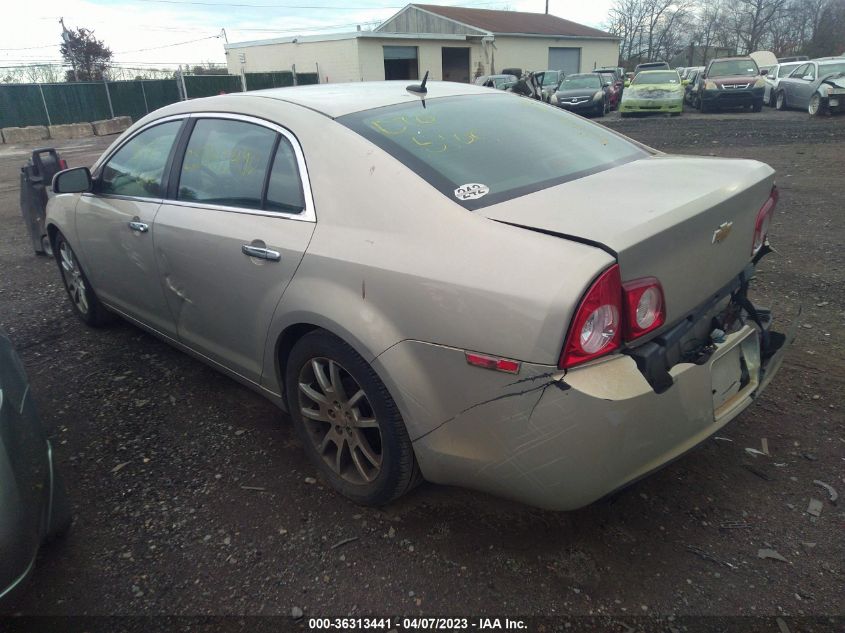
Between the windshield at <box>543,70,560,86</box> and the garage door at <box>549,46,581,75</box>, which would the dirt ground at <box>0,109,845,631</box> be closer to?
the windshield at <box>543,70,560,86</box>

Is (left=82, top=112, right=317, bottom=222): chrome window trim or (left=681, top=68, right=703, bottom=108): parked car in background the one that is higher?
(left=82, top=112, right=317, bottom=222): chrome window trim

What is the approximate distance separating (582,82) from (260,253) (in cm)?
2111

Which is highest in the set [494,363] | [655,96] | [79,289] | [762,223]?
[762,223]

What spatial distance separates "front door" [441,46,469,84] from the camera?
39.7 m

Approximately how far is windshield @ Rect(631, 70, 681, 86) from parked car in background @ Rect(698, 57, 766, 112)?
992mm

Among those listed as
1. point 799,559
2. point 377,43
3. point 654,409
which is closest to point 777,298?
point 799,559

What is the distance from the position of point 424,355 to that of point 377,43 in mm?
35556

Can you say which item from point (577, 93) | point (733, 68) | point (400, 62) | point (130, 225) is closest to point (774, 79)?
point (733, 68)

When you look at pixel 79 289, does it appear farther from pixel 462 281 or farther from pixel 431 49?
pixel 431 49

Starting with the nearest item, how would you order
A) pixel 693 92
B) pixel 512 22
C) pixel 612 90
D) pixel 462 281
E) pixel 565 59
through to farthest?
pixel 462 281 → pixel 693 92 → pixel 612 90 → pixel 512 22 → pixel 565 59

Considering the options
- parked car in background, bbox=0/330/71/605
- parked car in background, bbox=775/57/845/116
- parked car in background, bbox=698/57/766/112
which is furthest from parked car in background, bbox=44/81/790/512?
parked car in background, bbox=698/57/766/112

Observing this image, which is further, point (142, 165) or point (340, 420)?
point (142, 165)

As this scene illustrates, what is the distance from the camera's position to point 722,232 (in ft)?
7.11

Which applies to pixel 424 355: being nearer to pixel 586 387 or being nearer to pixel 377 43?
pixel 586 387
